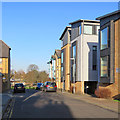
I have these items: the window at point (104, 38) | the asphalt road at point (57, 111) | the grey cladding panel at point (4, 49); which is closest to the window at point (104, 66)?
the window at point (104, 38)

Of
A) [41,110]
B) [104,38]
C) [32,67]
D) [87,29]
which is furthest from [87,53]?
[32,67]

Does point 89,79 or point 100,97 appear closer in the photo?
point 100,97

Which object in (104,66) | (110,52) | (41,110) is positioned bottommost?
(41,110)

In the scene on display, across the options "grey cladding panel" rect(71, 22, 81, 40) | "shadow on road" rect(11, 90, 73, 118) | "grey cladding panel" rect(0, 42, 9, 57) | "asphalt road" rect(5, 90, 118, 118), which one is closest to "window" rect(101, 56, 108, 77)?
"asphalt road" rect(5, 90, 118, 118)

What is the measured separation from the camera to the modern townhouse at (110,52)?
20.5 meters

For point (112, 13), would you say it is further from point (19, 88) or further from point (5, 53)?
point (5, 53)

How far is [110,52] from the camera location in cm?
2150

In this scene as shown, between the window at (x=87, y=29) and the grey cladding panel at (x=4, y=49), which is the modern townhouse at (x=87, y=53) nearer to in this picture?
the window at (x=87, y=29)

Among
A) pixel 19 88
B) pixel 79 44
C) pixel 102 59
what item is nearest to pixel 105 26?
pixel 102 59

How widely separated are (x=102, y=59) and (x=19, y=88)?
15716mm

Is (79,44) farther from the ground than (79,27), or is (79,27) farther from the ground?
(79,27)

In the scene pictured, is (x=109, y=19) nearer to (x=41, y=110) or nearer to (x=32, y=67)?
(x=41, y=110)

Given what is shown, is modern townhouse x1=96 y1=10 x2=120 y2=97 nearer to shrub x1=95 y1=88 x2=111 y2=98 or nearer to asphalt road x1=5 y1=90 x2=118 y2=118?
shrub x1=95 y1=88 x2=111 y2=98

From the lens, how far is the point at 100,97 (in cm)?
2252
